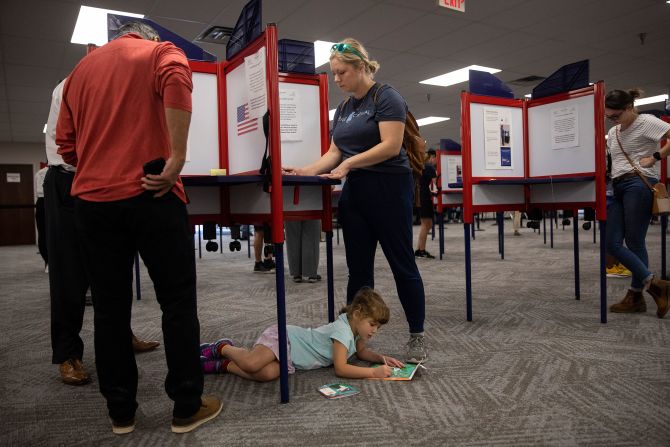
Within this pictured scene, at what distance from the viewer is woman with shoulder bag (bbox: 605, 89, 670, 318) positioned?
8.98 feet

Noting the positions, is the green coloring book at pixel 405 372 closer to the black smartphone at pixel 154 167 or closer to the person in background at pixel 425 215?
the black smartphone at pixel 154 167

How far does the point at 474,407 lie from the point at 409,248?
627 mm

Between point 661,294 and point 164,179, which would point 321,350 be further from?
point 661,294

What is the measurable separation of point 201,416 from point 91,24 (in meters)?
4.97

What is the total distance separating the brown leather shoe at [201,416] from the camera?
1.42m

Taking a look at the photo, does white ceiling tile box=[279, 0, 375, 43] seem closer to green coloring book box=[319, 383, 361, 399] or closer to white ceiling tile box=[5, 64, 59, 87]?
white ceiling tile box=[5, 64, 59, 87]

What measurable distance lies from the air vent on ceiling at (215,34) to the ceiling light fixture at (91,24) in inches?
29.0

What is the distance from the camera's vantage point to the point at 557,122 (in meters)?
2.82

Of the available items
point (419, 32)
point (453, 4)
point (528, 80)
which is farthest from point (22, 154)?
point (528, 80)

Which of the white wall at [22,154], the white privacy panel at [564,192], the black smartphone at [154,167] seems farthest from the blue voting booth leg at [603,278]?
the white wall at [22,154]

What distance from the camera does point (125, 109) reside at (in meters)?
1.30

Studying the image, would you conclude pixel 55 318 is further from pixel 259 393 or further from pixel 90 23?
pixel 90 23

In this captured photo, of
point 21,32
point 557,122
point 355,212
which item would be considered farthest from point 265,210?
point 21,32

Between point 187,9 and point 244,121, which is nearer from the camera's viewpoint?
point 244,121
